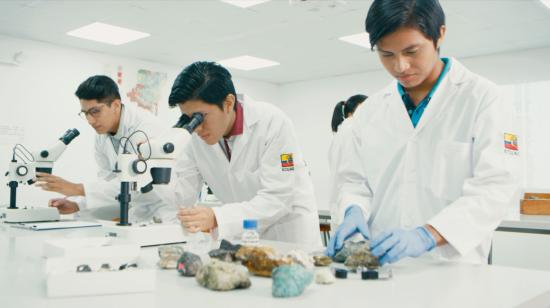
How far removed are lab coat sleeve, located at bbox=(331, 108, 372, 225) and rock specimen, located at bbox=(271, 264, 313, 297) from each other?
26.6 inches

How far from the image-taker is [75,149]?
6.74m

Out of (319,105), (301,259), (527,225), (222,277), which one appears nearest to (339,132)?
(527,225)

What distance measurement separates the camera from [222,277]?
39.0 inches

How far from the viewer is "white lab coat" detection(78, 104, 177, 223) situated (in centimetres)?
241

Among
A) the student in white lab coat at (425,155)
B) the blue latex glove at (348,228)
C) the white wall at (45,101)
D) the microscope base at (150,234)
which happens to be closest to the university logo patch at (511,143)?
the student in white lab coat at (425,155)

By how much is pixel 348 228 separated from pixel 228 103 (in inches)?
30.8

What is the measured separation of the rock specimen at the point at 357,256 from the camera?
4.05ft

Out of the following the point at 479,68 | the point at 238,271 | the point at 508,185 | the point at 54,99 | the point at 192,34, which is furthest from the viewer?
the point at 479,68

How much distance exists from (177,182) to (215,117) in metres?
0.50

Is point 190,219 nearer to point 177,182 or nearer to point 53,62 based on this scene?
point 177,182

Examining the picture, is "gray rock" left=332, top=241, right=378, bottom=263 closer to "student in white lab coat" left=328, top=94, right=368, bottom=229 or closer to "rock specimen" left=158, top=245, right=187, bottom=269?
"rock specimen" left=158, top=245, right=187, bottom=269

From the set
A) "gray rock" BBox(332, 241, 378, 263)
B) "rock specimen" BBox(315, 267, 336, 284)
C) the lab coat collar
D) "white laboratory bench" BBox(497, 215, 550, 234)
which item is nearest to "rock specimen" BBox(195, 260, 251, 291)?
"rock specimen" BBox(315, 267, 336, 284)

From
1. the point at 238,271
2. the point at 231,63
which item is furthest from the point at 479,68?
the point at 238,271

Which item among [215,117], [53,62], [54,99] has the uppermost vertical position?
[53,62]
